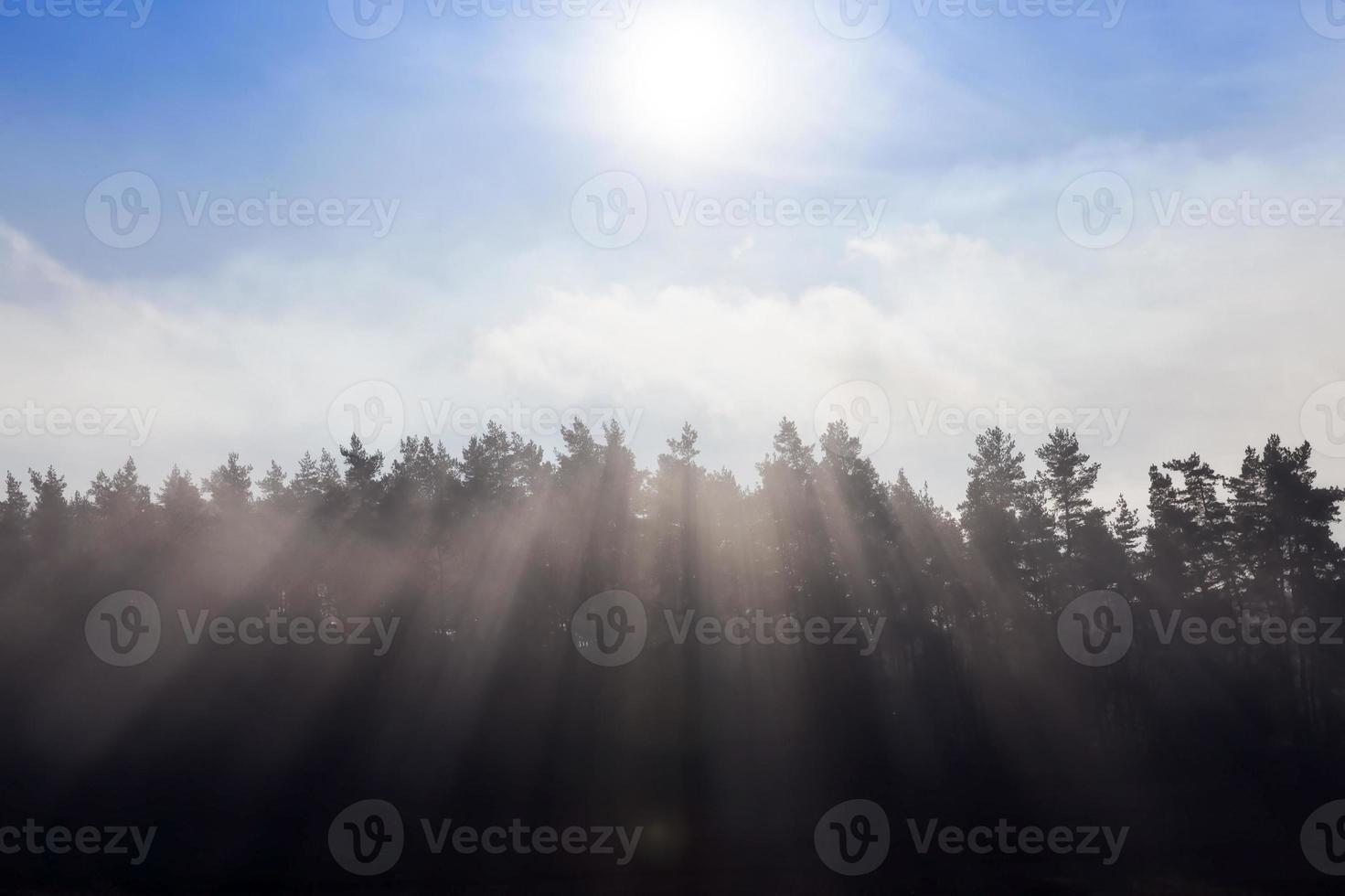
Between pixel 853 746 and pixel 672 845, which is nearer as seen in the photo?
pixel 672 845

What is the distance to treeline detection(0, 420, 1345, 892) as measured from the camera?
167 feet

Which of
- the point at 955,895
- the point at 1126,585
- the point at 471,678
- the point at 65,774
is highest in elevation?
the point at 1126,585

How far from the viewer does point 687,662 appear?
5850 cm

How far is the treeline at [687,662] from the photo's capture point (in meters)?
50.9

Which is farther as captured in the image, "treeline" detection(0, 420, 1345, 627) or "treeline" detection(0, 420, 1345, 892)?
"treeline" detection(0, 420, 1345, 627)

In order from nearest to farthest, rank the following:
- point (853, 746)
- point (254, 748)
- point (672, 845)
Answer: point (672, 845), point (254, 748), point (853, 746)

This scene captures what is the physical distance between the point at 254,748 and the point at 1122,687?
51003mm

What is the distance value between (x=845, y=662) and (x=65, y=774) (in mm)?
41095

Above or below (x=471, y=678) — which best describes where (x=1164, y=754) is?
below

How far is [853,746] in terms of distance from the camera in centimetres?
5641

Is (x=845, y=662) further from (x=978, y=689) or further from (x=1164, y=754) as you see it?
(x=1164, y=754)

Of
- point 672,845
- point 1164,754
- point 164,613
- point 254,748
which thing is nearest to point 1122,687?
point 1164,754

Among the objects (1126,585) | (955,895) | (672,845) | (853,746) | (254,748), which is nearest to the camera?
(955,895)

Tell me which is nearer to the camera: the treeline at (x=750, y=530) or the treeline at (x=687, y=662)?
the treeline at (x=687, y=662)
